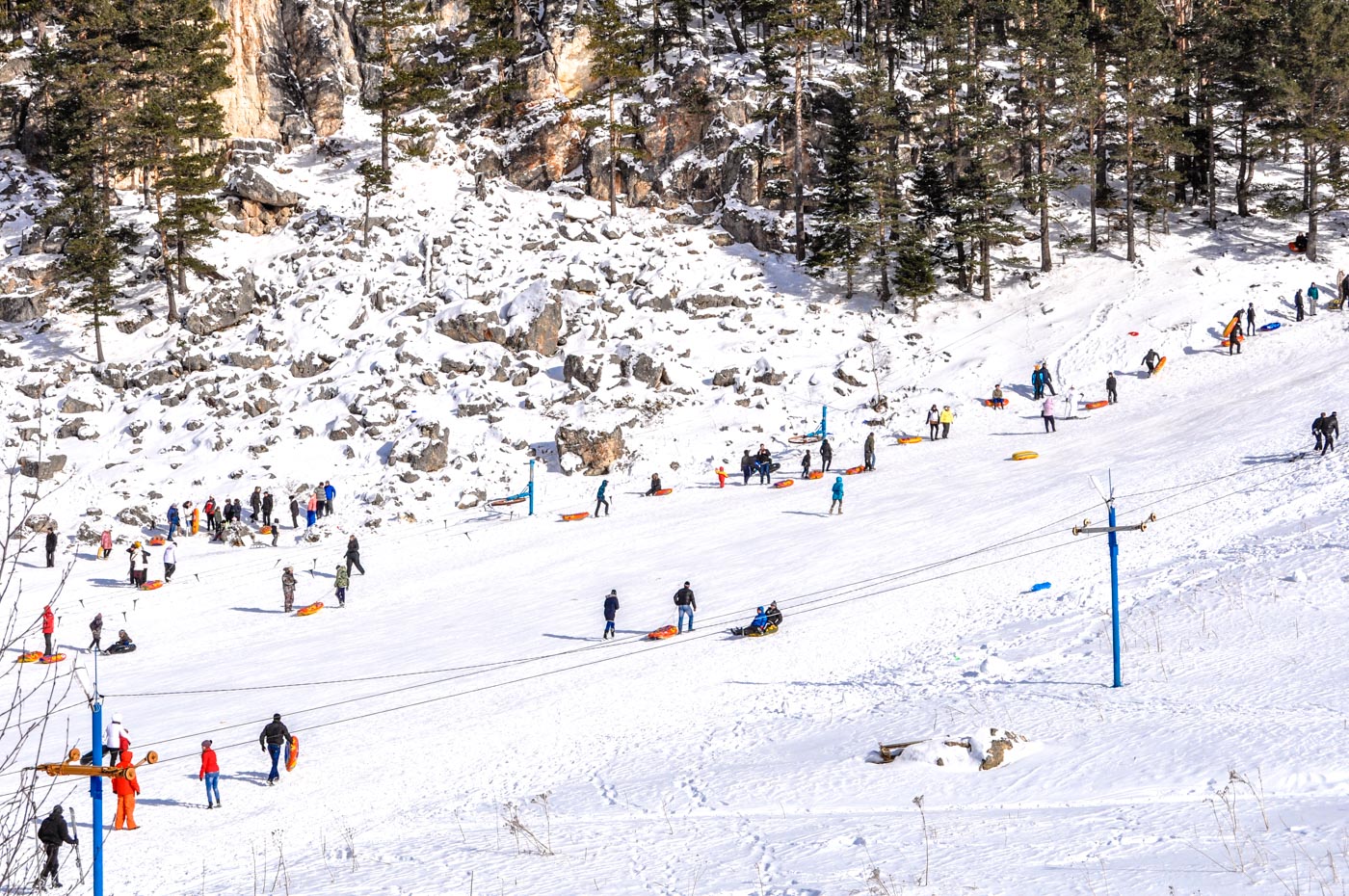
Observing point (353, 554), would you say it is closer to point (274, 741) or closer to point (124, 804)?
A: point (274, 741)

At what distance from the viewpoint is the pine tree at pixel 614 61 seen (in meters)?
53.8

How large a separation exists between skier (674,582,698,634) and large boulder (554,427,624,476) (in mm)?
15419

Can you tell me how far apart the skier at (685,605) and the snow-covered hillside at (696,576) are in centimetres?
41

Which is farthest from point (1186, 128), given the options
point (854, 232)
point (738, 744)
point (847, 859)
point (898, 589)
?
point (847, 859)

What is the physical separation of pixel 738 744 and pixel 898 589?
8.49 meters

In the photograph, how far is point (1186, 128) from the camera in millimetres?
48000

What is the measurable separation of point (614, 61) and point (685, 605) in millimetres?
40506

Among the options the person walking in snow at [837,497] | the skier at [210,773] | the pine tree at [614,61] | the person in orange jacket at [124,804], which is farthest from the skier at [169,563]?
the pine tree at [614,61]

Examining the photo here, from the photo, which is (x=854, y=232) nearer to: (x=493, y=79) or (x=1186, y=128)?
(x=1186, y=128)

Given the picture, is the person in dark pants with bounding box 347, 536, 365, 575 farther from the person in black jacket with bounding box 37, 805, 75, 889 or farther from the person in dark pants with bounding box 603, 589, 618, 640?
the person in black jacket with bounding box 37, 805, 75, 889

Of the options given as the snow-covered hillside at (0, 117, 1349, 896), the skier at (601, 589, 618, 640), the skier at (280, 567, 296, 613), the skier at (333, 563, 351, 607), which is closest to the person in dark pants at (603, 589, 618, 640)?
the skier at (601, 589, 618, 640)

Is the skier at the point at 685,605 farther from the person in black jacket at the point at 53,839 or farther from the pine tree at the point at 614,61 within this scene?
the pine tree at the point at 614,61

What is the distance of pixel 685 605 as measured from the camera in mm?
22062

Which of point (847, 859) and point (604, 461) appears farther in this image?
point (604, 461)
